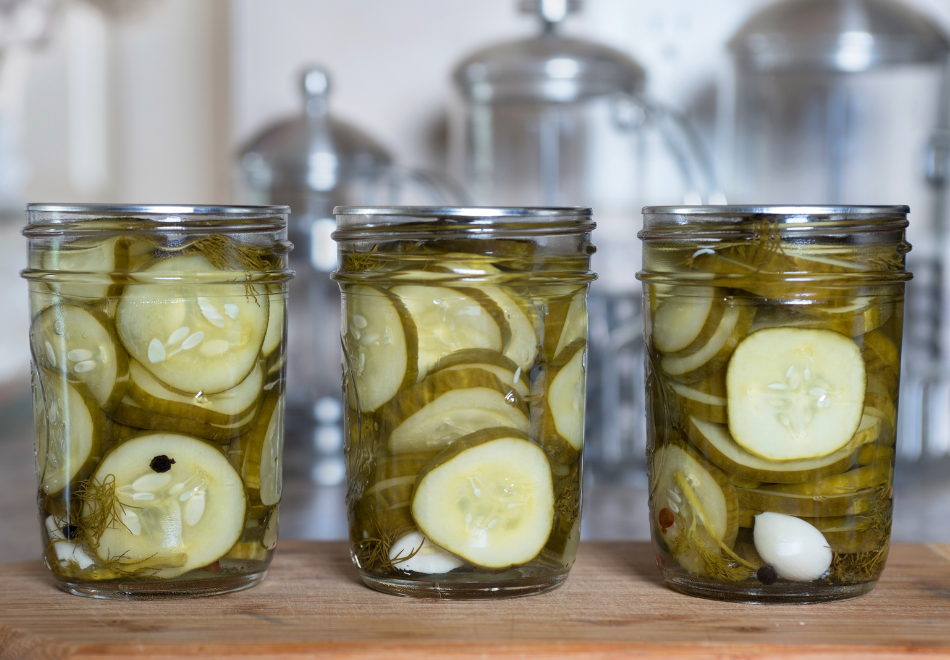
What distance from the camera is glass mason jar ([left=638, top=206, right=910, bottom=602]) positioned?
44 cm

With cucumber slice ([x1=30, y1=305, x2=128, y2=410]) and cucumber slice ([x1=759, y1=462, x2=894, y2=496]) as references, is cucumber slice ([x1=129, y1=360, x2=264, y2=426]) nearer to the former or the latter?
cucumber slice ([x1=30, y1=305, x2=128, y2=410])

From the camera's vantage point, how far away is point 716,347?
0.45m

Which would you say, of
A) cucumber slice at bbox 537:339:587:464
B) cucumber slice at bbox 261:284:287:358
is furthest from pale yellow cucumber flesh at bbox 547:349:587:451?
cucumber slice at bbox 261:284:287:358

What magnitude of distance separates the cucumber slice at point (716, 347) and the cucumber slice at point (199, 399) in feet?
0.62

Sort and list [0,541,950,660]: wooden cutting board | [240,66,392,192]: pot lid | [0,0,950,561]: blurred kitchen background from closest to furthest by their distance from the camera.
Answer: [0,541,950,660]: wooden cutting board, [0,0,950,561]: blurred kitchen background, [240,66,392,192]: pot lid

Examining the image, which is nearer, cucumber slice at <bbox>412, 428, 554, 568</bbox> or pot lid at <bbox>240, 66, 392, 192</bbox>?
cucumber slice at <bbox>412, 428, 554, 568</bbox>

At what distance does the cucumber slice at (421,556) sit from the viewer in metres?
0.46

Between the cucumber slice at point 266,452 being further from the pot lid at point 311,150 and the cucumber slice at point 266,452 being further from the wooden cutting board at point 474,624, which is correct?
the pot lid at point 311,150

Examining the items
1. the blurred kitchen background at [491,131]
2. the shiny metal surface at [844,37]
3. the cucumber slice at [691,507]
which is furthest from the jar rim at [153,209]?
the shiny metal surface at [844,37]

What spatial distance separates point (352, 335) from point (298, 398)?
1191mm

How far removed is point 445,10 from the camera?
1895 millimetres

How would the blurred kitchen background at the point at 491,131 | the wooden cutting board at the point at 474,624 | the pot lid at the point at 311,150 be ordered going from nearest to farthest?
the wooden cutting board at the point at 474,624 → the blurred kitchen background at the point at 491,131 → the pot lid at the point at 311,150

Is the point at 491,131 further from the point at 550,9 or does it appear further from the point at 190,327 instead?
the point at 190,327

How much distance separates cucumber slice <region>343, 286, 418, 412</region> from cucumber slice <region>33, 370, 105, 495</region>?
0.11 meters
